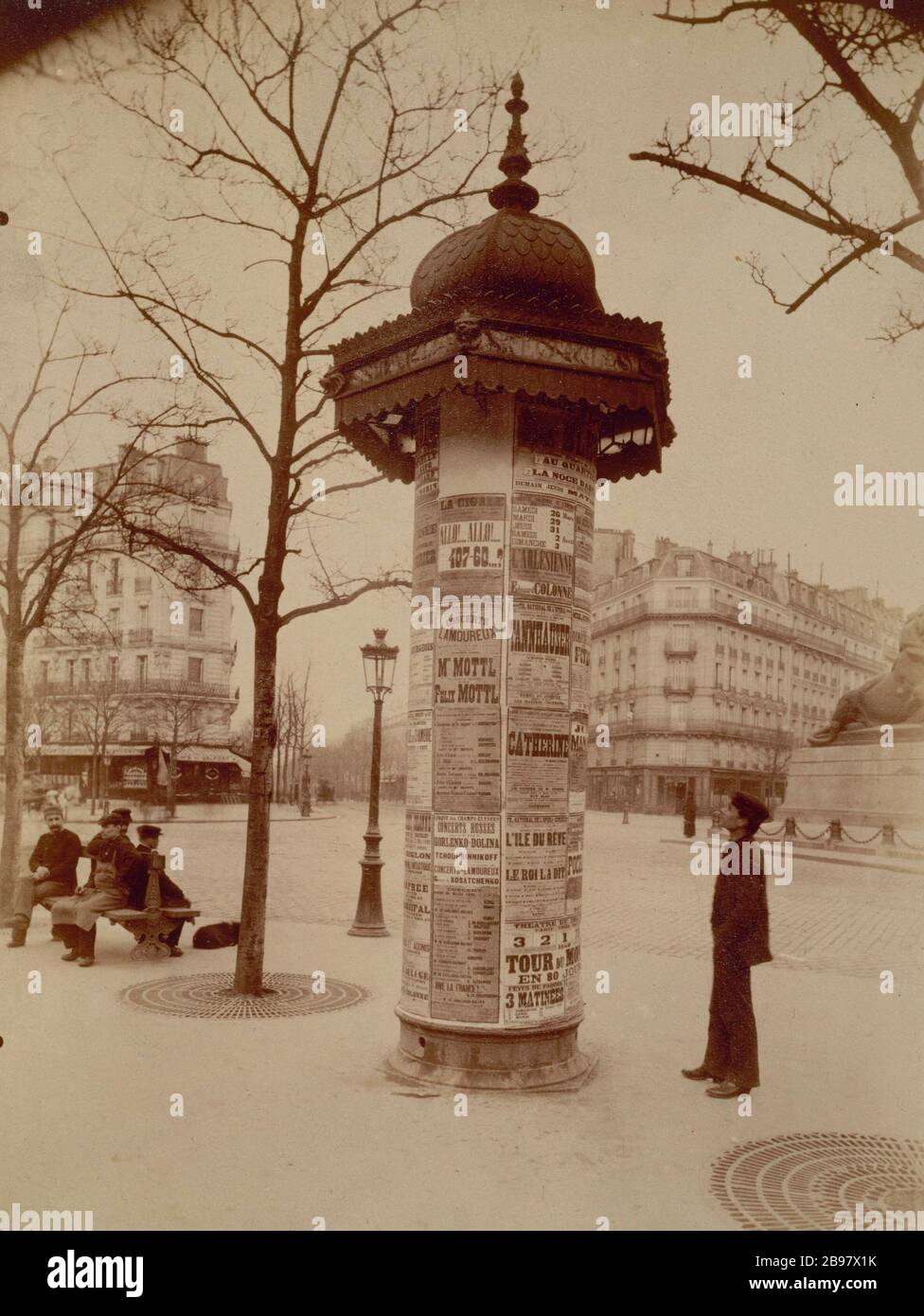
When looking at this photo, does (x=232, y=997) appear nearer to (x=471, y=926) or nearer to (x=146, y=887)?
(x=146, y=887)

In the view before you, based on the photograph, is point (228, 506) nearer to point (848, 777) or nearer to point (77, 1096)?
point (77, 1096)

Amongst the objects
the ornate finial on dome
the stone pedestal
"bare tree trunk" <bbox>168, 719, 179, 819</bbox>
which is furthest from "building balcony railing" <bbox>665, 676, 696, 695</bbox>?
the ornate finial on dome

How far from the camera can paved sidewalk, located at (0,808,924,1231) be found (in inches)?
169

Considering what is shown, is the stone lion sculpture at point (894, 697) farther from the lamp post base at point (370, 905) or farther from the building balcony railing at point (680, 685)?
the building balcony railing at point (680, 685)

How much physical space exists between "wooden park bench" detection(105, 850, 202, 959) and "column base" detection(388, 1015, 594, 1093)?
4325 millimetres

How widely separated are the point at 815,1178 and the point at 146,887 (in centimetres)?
653

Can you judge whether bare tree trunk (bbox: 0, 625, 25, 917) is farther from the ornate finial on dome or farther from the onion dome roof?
the ornate finial on dome

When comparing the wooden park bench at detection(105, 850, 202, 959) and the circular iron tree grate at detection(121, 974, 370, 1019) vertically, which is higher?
the wooden park bench at detection(105, 850, 202, 959)

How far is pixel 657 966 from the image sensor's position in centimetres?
984

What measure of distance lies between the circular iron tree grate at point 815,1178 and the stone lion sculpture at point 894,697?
19.2 m

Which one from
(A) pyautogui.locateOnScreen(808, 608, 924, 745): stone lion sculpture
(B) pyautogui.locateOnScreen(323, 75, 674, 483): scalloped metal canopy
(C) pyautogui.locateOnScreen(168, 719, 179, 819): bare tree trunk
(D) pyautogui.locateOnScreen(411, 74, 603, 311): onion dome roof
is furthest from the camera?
(A) pyautogui.locateOnScreen(808, 608, 924, 745): stone lion sculpture

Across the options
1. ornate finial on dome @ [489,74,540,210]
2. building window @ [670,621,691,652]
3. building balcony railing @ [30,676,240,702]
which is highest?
building window @ [670,621,691,652]
